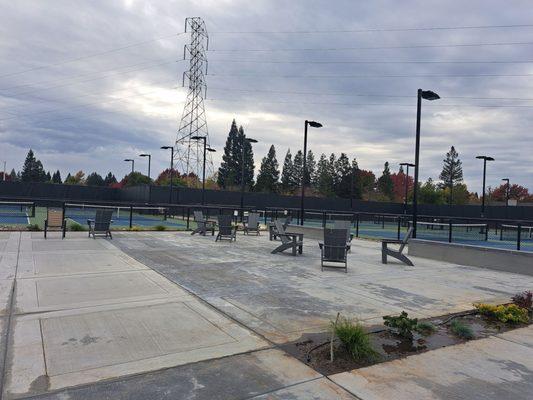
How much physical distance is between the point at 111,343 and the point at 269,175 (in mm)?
88330

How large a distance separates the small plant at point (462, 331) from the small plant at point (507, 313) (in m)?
1.05

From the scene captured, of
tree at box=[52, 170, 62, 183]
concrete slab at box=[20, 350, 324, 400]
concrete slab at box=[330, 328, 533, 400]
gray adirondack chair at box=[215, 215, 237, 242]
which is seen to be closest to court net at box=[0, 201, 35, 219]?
gray adirondack chair at box=[215, 215, 237, 242]

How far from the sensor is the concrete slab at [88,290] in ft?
21.3

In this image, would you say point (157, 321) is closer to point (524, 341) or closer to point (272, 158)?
point (524, 341)

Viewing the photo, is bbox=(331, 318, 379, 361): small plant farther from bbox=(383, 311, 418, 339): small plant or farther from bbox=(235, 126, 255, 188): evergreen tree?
bbox=(235, 126, 255, 188): evergreen tree

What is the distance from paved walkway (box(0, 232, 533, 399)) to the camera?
154 inches

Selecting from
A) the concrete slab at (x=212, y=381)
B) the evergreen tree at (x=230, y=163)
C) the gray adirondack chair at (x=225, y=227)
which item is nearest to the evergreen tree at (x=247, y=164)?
the evergreen tree at (x=230, y=163)

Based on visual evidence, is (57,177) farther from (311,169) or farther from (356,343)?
(356,343)

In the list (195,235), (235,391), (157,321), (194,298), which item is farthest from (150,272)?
(195,235)

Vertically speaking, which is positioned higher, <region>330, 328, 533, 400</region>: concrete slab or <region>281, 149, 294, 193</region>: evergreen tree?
<region>281, 149, 294, 193</region>: evergreen tree

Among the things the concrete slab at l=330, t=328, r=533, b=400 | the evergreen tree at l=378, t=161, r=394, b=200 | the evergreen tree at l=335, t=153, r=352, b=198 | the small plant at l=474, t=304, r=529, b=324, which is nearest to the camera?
the concrete slab at l=330, t=328, r=533, b=400

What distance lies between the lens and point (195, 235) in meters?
18.5

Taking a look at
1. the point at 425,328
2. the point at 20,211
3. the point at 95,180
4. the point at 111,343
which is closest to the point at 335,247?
the point at 425,328

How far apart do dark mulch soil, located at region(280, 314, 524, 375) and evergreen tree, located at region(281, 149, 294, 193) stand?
9201 centimetres
